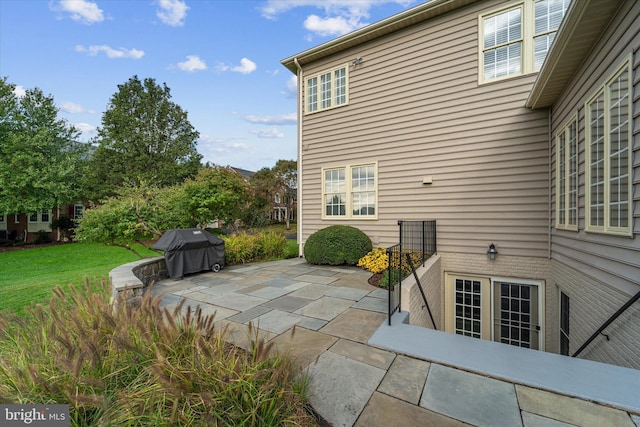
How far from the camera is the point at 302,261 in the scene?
26.4ft

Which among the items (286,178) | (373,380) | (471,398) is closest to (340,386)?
(373,380)

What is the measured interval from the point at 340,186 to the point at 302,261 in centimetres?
250

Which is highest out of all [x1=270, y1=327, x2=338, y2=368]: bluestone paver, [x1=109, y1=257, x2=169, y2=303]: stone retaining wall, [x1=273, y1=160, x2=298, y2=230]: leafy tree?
[x1=273, y1=160, x2=298, y2=230]: leafy tree

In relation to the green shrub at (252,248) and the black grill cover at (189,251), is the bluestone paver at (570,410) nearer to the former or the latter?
the black grill cover at (189,251)

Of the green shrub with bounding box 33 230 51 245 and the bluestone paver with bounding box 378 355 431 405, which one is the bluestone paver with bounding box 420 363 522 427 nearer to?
the bluestone paver with bounding box 378 355 431 405

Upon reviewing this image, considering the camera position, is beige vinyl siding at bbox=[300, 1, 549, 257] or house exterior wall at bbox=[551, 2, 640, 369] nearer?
house exterior wall at bbox=[551, 2, 640, 369]

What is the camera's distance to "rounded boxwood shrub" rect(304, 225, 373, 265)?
686 centimetres

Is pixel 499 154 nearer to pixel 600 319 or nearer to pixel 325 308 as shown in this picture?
pixel 600 319

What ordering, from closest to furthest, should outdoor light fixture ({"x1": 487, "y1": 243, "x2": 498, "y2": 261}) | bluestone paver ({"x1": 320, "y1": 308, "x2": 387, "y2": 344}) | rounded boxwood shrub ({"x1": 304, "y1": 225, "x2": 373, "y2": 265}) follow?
bluestone paver ({"x1": 320, "y1": 308, "x2": 387, "y2": 344}), outdoor light fixture ({"x1": 487, "y1": 243, "x2": 498, "y2": 261}), rounded boxwood shrub ({"x1": 304, "y1": 225, "x2": 373, "y2": 265})

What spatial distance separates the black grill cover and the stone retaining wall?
0.93 ft

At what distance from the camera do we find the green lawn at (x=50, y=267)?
18.4 feet

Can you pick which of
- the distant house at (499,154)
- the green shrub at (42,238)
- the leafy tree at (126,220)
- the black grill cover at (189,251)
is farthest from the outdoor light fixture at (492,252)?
the green shrub at (42,238)

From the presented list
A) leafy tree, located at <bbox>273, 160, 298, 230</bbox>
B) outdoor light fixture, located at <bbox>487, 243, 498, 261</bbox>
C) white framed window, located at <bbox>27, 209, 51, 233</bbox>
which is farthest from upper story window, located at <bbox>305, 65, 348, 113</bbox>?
white framed window, located at <bbox>27, 209, 51, 233</bbox>

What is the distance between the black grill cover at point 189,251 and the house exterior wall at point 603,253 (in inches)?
265
